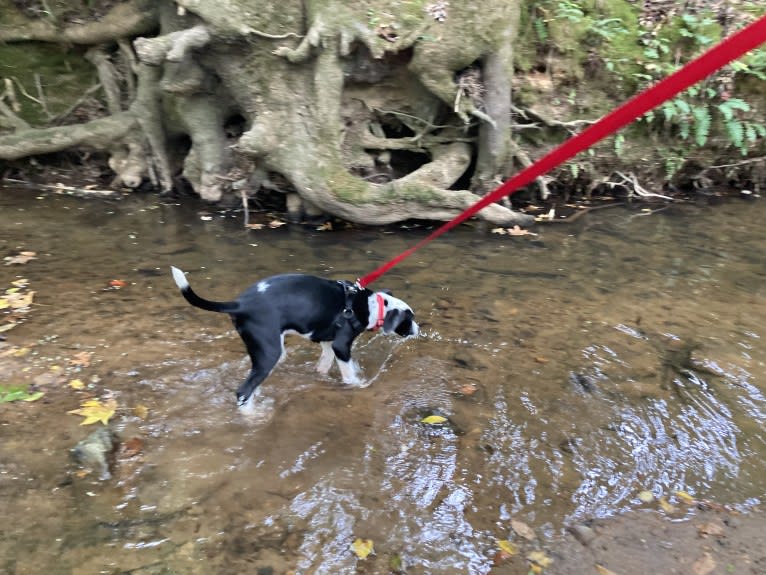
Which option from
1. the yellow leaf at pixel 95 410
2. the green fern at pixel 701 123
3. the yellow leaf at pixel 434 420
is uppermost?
the green fern at pixel 701 123

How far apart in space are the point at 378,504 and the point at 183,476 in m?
1.12

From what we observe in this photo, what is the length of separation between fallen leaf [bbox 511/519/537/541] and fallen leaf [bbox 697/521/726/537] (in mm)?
877

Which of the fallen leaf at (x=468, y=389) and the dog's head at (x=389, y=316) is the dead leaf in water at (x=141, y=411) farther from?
the fallen leaf at (x=468, y=389)

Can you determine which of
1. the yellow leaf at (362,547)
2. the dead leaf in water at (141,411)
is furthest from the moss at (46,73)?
the yellow leaf at (362,547)

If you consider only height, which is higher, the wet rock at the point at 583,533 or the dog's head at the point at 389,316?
the dog's head at the point at 389,316

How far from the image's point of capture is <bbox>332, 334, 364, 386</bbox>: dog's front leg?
390 cm

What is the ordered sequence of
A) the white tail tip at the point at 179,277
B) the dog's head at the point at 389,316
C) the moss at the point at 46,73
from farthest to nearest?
the moss at the point at 46,73
the dog's head at the point at 389,316
the white tail tip at the point at 179,277

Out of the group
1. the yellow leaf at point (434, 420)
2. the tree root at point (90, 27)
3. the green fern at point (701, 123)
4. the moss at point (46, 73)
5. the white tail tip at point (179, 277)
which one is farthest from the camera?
the moss at point (46, 73)

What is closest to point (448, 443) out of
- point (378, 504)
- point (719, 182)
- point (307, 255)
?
point (378, 504)

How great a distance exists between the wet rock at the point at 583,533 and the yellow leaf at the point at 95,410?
2831 mm

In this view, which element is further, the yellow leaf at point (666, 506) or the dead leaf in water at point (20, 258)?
the dead leaf in water at point (20, 258)

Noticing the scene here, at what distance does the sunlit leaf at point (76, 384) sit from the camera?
3.71m

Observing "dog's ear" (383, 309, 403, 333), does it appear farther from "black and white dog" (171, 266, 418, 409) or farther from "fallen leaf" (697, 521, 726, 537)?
"fallen leaf" (697, 521, 726, 537)

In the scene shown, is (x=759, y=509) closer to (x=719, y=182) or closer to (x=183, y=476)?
(x=183, y=476)
